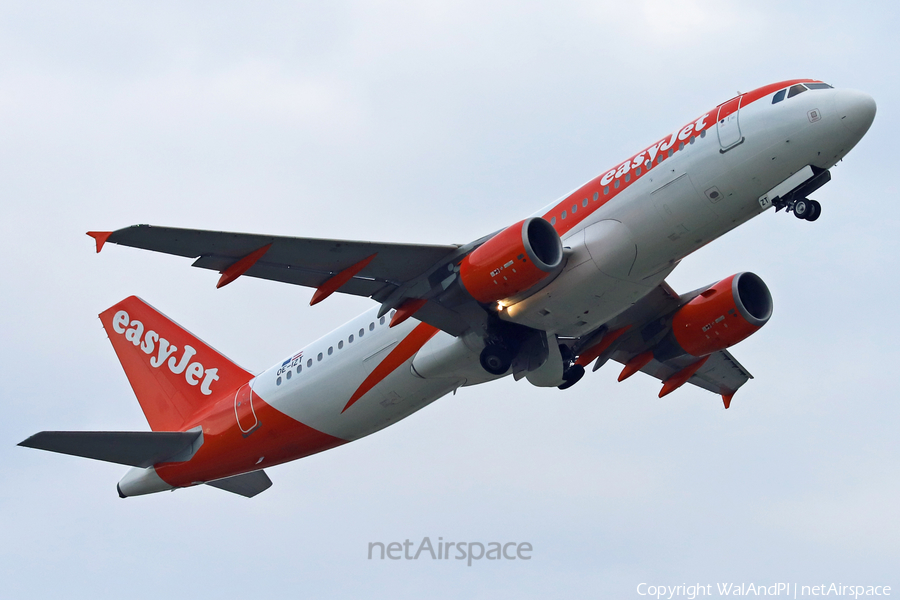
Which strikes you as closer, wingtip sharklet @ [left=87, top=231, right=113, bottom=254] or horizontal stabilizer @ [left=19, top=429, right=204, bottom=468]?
wingtip sharklet @ [left=87, top=231, right=113, bottom=254]

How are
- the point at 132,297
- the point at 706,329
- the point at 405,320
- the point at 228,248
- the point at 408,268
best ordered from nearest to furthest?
the point at 228,248 → the point at 408,268 → the point at 405,320 → the point at 706,329 → the point at 132,297

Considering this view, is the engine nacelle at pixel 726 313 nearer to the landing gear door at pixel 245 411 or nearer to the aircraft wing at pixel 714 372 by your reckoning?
the aircraft wing at pixel 714 372

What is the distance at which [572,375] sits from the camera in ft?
88.6

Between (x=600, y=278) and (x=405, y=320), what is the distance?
5308mm

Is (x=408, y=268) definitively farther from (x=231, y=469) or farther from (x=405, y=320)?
(x=231, y=469)

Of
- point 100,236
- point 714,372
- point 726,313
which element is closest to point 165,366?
point 100,236

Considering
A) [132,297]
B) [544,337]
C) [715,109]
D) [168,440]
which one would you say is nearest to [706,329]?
[544,337]

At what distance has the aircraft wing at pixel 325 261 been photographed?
830 inches

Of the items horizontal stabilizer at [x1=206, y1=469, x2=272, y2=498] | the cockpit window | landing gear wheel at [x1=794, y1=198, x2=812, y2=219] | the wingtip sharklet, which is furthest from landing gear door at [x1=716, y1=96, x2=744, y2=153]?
horizontal stabilizer at [x1=206, y1=469, x2=272, y2=498]

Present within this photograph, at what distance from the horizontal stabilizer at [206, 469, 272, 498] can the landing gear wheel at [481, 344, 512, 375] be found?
30.2 ft

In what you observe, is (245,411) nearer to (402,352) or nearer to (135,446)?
(135,446)

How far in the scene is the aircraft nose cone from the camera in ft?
66.9

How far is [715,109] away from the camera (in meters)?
22.0

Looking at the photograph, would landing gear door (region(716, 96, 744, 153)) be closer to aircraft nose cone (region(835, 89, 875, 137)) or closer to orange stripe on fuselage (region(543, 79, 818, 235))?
orange stripe on fuselage (region(543, 79, 818, 235))
